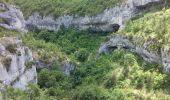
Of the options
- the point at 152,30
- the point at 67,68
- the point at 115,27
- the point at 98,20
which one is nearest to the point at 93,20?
the point at 98,20

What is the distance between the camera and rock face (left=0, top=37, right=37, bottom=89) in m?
45.2

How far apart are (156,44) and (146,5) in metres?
13.8

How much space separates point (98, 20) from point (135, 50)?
59.6 feet

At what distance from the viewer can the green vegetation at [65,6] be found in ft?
269

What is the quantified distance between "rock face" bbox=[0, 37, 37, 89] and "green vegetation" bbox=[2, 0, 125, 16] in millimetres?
28319

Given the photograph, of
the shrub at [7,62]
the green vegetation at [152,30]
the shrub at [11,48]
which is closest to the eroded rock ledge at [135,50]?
the green vegetation at [152,30]

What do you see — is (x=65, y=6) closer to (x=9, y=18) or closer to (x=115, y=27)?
(x=115, y=27)

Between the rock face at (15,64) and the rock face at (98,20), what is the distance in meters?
24.4

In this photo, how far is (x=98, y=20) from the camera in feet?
266

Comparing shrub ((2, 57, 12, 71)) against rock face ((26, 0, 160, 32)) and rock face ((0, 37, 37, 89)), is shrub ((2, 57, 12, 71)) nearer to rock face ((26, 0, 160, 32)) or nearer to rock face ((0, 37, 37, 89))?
rock face ((0, 37, 37, 89))

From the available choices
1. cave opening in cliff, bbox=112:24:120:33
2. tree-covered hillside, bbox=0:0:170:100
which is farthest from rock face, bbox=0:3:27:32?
cave opening in cliff, bbox=112:24:120:33

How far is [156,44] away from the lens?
60000 mm

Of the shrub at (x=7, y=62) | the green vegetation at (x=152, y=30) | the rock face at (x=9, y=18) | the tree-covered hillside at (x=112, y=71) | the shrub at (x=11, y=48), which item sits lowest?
the tree-covered hillside at (x=112, y=71)

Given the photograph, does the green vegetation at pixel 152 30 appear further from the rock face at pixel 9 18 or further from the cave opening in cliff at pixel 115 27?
the rock face at pixel 9 18
